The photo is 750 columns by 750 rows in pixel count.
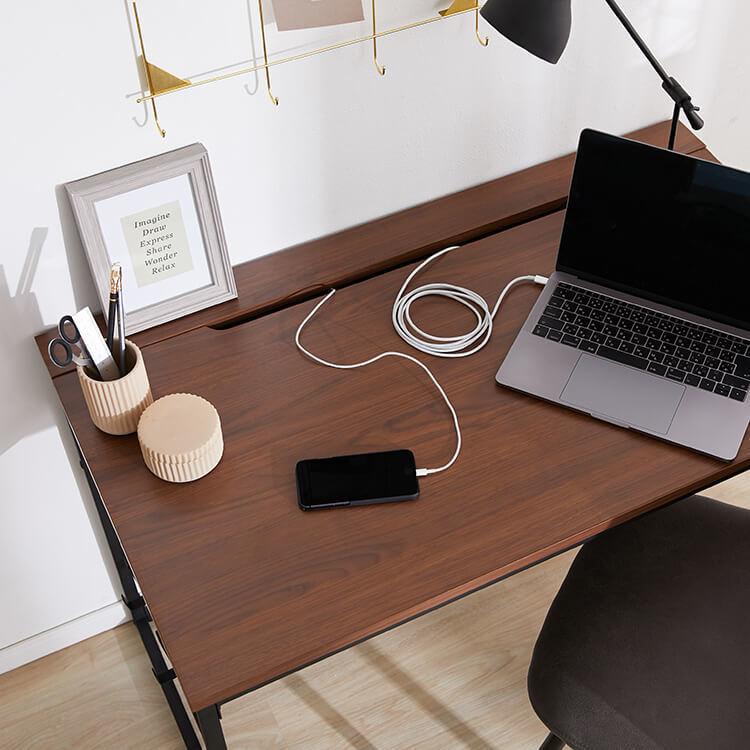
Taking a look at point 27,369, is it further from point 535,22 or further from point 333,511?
point 535,22

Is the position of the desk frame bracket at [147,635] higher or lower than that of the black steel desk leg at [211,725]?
lower

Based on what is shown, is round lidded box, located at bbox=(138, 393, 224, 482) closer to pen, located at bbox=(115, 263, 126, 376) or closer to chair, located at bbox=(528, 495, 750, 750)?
pen, located at bbox=(115, 263, 126, 376)

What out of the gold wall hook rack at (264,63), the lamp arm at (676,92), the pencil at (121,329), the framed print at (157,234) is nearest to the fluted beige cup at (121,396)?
the pencil at (121,329)

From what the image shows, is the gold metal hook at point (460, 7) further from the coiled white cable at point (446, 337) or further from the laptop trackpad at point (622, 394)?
the laptop trackpad at point (622, 394)

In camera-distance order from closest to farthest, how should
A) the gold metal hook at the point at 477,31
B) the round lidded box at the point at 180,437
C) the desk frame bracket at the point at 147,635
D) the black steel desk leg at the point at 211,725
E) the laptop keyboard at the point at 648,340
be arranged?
1. the black steel desk leg at the point at 211,725
2. the round lidded box at the point at 180,437
3. the laptop keyboard at the point at 648,340
4. the gold metal hook at the point at 477,31
5. the desk frame bracket at the point at 147,635

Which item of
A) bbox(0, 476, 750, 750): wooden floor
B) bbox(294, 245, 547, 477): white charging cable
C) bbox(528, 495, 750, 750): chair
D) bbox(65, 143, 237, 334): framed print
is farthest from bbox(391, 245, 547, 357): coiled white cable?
bbox(0, 476, 750, 750): wooden floor

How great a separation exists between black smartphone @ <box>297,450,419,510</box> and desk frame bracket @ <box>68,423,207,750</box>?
0.51 m

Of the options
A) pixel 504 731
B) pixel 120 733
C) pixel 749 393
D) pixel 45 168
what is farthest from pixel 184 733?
pixel 749 393

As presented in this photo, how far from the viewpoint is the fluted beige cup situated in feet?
3.42

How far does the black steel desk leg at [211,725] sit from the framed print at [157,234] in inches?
21.1

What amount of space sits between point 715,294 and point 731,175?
0.55 ft

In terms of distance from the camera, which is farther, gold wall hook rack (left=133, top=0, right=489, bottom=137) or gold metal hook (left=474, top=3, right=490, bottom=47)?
gold metal hook (left=474, top=3, right=490, bottom=47)

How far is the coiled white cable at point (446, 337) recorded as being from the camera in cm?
119

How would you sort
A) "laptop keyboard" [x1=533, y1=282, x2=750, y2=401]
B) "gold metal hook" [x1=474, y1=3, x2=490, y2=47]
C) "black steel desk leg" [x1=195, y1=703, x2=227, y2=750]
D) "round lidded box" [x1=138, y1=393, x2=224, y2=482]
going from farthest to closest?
"gold metal hook" [x1=474, y1=3, x2=490, y2=47] < "laptop keyboard" [x1=533, y1=282, x2=750, y2=401] < "round lidded box" [x1=138, y1=393, x2=224, y2=482] < "black steel desk leg" [x1=195, y1=703, x2=227, y2=750]
